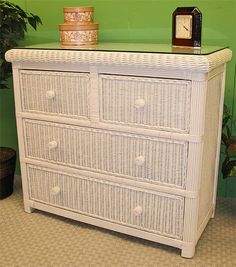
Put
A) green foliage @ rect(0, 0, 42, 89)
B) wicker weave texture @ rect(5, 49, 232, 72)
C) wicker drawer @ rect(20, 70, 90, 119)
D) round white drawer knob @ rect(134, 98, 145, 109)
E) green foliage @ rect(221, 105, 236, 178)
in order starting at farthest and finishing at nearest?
green foliage @ rect(0, 0, 42, 89), green foliage @ rect(221, 105, 236, 178), wicker drawer @ rect(20, 70, 90, 119), round white drawer knob @ rect(134, 98, 145, 109), wicker weave texture @ rect(5, 49, 232, 72)

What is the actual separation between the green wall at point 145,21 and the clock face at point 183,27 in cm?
26

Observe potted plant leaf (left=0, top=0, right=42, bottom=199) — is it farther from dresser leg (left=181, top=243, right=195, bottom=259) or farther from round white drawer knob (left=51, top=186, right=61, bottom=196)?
dresser leg (left=181, top=243, right=195, bottom=259)

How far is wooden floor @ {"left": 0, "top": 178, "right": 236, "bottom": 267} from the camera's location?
151 centimetres

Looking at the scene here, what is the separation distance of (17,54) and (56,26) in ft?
1.66

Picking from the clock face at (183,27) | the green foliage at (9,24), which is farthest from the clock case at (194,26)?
the green foliage at (9,24)

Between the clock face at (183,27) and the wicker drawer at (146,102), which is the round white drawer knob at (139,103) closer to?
the wicker drawer at (146,102)

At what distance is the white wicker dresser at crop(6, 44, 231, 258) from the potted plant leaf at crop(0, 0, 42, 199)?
260 millimetres

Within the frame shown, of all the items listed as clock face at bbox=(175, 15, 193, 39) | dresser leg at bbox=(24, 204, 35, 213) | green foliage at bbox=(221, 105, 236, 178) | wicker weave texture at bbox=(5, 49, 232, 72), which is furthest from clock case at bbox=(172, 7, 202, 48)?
dresser leg at bbox=(24, 204, 35, 213)

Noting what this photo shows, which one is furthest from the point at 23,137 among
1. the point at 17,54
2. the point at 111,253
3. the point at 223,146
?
the point at 223,146

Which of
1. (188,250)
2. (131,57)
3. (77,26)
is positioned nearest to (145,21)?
(77,26)

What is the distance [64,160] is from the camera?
1.71 metres

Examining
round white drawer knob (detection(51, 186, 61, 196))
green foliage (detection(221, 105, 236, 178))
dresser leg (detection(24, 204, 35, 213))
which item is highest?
green foliage (detection(221, 105, 236, 178))

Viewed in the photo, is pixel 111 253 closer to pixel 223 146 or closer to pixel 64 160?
pixel 64 160

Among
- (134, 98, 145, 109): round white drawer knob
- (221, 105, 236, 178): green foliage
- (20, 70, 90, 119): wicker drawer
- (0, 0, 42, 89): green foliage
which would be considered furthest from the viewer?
(0, 0, 42, 89): green foliage
